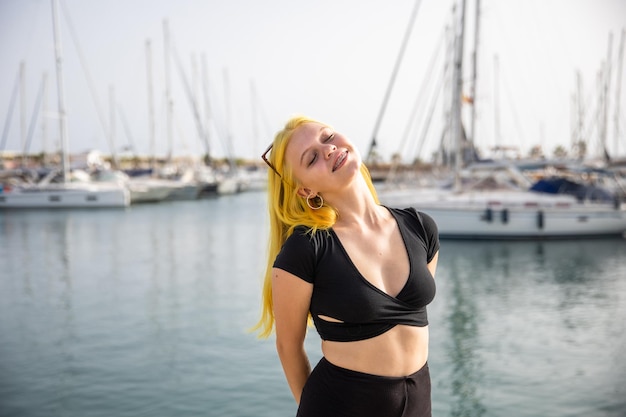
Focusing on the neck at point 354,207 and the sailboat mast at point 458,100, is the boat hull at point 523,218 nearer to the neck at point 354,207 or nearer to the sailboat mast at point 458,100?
the sailboat mast at point 458,100

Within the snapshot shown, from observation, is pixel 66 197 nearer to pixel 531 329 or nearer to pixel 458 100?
pixel 458 100

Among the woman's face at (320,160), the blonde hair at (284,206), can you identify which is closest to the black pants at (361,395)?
the blonde hair at (284,206)

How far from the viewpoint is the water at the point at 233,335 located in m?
6.03

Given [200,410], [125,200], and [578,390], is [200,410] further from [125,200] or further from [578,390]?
[125,200]

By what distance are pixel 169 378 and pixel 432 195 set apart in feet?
54.5

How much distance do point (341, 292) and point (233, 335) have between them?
283 inches

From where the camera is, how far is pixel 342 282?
1.62m

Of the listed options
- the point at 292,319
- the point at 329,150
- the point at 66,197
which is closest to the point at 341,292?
the point at 292,319

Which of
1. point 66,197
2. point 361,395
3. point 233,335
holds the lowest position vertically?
point 66,197

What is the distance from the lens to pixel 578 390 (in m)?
6.19

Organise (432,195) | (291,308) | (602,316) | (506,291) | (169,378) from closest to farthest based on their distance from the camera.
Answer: (291,308) < (169,378) < (602,316) < (506,291) < (432,195)

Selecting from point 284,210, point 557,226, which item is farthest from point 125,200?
point 284,210

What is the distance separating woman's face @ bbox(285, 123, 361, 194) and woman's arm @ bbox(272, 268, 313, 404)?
1.03 feet

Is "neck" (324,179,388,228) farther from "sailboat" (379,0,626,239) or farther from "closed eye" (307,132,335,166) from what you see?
"sailboat" (379,0,626,239)
